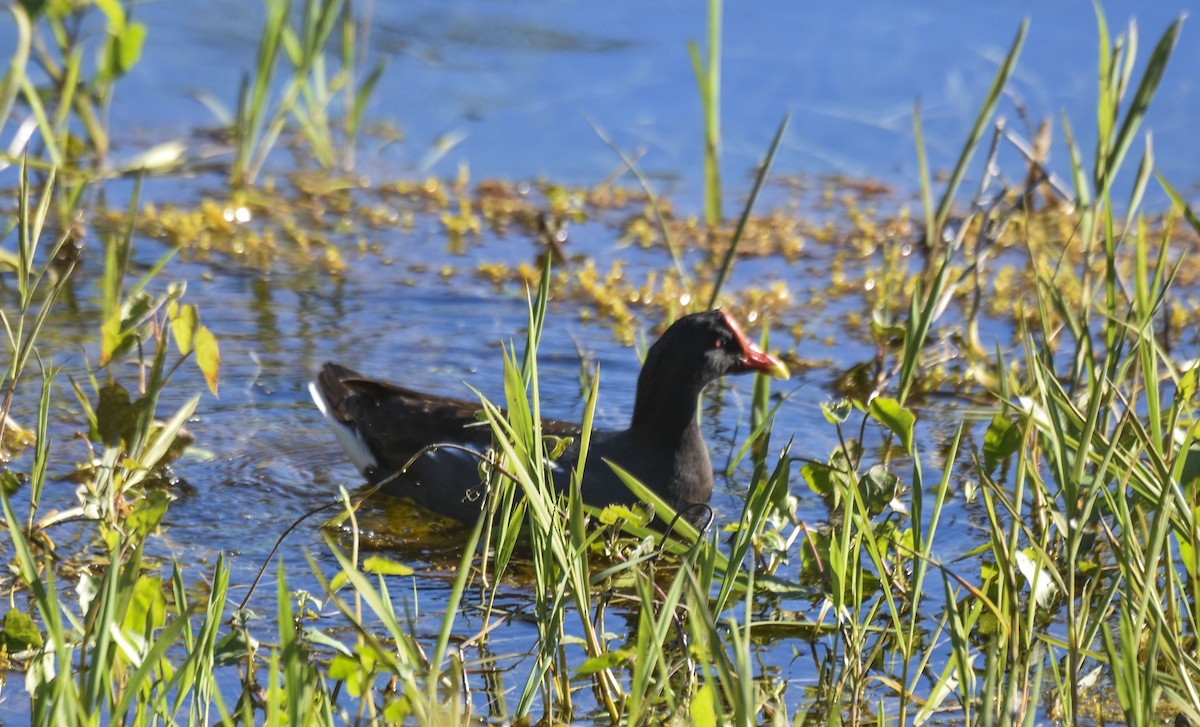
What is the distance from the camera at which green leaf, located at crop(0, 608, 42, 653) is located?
286 centimetres

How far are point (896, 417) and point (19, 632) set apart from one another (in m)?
1.62

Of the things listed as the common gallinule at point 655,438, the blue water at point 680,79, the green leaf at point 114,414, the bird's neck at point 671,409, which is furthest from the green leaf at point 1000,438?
the blue water at point 680,79

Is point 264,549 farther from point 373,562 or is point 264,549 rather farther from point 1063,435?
point 1063,435

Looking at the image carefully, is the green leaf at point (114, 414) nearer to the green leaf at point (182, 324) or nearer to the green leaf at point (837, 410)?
the green leaf at point (182, 324)

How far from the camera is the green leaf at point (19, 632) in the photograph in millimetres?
2863

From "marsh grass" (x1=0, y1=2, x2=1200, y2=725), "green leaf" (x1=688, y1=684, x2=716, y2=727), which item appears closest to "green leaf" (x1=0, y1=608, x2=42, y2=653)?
"marsh grass" (x1=0, y1=2, x2=1200, y2=725)

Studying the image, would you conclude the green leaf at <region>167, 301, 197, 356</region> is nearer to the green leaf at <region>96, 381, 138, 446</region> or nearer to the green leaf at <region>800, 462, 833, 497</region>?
the green leaf at <region>96, 381, 138, 446</region>

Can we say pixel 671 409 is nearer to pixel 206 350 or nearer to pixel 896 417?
pixel 206 350

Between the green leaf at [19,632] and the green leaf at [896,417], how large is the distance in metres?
1.56

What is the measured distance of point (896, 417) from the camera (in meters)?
3.00

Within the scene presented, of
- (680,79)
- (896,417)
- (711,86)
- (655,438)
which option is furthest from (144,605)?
(680,79)

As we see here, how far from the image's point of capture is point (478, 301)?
6410 mm

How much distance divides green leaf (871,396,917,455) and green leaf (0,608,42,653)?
5.12ft

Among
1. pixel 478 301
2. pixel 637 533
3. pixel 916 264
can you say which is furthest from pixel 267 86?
pixel 637 533
